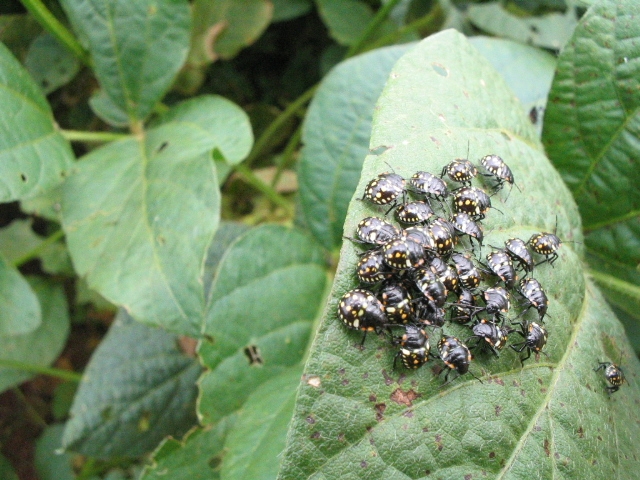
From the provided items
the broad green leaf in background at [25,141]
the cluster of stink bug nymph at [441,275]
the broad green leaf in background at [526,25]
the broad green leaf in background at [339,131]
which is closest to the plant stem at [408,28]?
the broad green leaf in background at [526,25]

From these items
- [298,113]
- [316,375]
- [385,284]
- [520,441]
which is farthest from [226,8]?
[520,441]

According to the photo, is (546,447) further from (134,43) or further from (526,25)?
(526,25)

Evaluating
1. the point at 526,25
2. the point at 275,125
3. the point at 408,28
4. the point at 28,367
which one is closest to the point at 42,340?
the point at 28,367

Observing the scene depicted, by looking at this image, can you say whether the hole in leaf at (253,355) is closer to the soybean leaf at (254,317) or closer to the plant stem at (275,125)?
the soybean leaf at (254,317)

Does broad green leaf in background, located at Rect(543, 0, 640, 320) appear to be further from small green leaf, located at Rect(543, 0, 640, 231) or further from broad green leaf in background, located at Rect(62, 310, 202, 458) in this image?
broad green leaf in background, located at Rect(62, 310, 202, 458)

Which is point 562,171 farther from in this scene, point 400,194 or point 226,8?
point 226,8

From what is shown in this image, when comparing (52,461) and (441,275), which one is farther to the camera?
(52,461)
